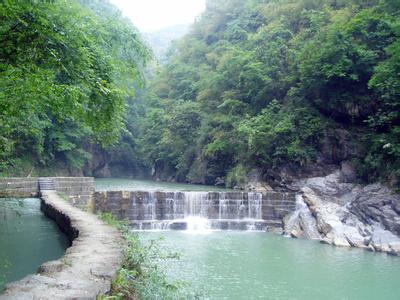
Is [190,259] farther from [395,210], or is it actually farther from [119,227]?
[395,210]

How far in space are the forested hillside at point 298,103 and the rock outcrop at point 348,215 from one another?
87 centimetres

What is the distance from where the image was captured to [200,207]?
51.7 feet

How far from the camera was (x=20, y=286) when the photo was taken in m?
3.93

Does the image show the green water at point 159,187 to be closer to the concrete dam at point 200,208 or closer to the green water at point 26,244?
the concrete dam at point 200,208

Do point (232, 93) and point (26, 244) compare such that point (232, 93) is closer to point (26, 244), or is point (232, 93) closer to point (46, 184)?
point (46, 184)

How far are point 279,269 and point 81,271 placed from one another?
6.08 m

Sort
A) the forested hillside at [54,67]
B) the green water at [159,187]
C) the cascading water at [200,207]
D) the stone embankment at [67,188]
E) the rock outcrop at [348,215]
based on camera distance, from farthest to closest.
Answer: the green water at [159,187] → the cascading water at [200,207] → the stone embankment at [67,188] → the rock outcrop at [348,215] → the forested hillside at [54,67]

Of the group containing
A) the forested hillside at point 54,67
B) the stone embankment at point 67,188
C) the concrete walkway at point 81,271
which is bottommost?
the concrete walkway at point 81,271

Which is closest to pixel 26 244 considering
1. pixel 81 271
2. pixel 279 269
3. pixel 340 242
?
pixel 81 271

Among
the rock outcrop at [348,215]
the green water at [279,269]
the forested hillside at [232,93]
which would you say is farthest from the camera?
the rock outcrop at [348,215]

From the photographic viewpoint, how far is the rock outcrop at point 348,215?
1240cm

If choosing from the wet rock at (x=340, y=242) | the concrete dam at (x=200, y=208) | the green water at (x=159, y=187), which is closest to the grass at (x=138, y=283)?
the wet rock at (x=340, y=242)

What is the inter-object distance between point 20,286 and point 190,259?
256 inches

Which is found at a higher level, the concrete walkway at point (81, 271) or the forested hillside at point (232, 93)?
the forested hillside at point (232, 93)
